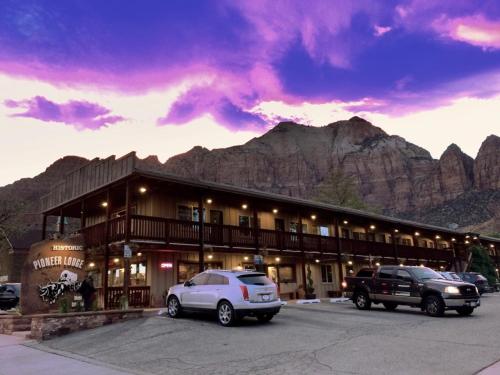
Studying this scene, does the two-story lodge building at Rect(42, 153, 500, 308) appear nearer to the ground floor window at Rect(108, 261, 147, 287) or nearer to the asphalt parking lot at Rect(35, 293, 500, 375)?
the ground floor window at Rect(108, 261, 147, 287)

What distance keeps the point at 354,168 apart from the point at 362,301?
5614 inches

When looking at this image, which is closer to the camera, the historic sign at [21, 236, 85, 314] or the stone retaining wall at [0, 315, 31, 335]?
the stone retaining wall at [0, 315, 31, 335]

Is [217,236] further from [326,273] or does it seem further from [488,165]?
[488,165]

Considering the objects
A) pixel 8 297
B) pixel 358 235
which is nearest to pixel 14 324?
pixel 8 297

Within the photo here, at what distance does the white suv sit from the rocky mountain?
9681cm

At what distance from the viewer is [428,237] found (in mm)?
46688

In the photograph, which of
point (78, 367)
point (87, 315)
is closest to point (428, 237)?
point (87, 315)

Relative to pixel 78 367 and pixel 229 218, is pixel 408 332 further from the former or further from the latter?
pixel 229 218

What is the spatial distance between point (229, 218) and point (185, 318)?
431 inches

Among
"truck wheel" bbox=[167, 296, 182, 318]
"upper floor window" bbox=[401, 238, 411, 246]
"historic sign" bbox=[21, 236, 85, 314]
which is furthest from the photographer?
"upper floor window" bbox=[401, 238, 411, 246]

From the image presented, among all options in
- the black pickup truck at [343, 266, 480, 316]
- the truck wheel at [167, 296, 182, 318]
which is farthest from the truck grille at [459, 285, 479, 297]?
the truck wheel at [167, 296, 182, 318]

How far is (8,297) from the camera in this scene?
90.9 feet

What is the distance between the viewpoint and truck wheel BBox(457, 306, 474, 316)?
1711 cm

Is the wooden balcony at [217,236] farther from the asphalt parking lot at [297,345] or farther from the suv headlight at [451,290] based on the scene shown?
the suv headlight at [451,290]
